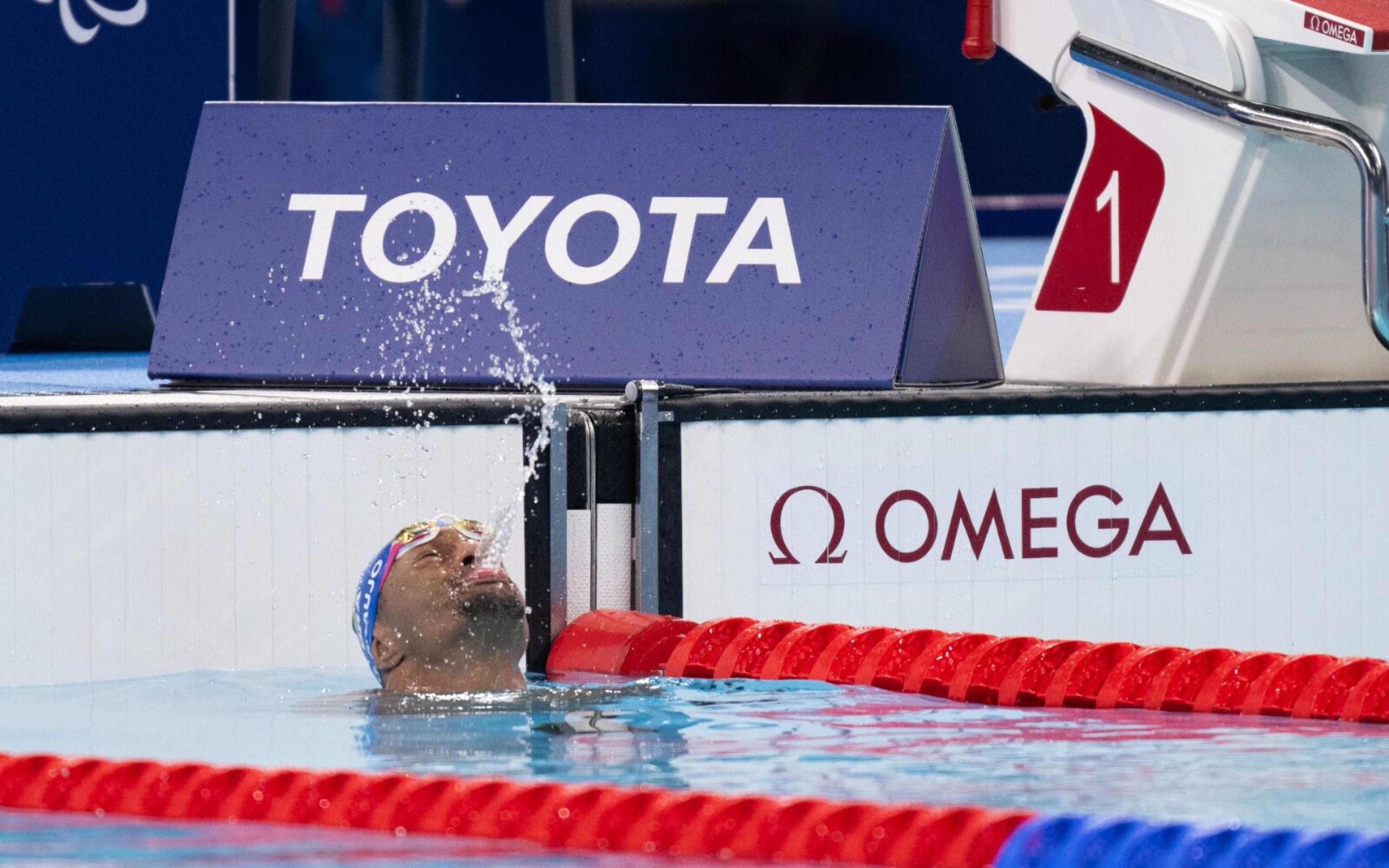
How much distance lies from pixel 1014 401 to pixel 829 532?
0.48 m

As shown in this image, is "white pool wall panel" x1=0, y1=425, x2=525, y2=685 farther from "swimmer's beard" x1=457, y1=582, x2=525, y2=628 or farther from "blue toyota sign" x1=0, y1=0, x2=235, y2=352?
"blue toyota sign" x1=0, y1=0, x2=235, y2=352

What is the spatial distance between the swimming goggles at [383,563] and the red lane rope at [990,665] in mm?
464

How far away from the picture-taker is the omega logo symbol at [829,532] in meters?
4.53

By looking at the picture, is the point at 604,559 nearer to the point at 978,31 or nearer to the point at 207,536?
the point at 207,536

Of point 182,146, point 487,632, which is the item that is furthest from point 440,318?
point 182,146

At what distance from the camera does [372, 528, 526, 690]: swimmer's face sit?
12.8 feet

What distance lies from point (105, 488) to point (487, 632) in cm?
100

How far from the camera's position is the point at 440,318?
16.2 feet

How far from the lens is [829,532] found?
4543mm

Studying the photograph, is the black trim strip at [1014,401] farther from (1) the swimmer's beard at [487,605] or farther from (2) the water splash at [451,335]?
(1) the swimmer's beard at [487,605]

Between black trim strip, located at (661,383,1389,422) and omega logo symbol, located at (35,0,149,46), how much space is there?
4.11 m

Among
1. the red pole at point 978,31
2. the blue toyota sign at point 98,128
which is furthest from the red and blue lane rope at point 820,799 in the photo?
the blue toyota sign at point 98,128

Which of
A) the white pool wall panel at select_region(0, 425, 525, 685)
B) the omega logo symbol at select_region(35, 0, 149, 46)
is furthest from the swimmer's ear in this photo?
the omega logo symbol at select_region(35, 0, 149, 46)

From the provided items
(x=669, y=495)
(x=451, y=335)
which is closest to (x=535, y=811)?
(x=669, y=495)
